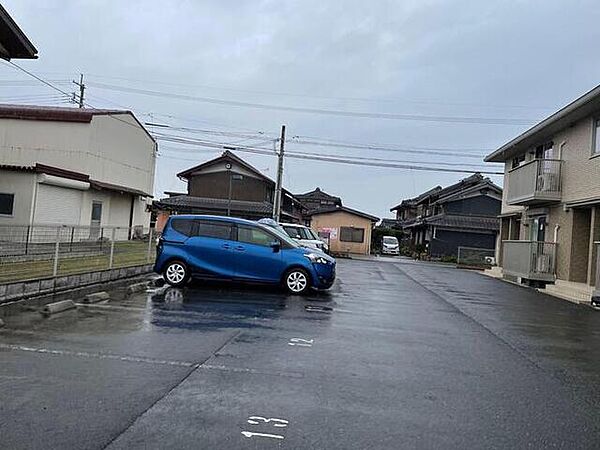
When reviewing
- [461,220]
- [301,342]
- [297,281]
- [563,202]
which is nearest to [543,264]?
[563,202]

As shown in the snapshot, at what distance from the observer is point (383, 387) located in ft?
18.4

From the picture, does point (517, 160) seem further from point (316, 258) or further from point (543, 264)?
point (316, 258)

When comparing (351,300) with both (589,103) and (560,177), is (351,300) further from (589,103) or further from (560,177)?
(560,177)

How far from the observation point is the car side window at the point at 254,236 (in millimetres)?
13531

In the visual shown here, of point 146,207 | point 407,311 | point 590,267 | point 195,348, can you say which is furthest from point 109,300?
point 146,207

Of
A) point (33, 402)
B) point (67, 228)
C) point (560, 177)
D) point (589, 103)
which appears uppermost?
point (589, 103)

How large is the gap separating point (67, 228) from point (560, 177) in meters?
15.8

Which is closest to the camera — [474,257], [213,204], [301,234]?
[301,234]

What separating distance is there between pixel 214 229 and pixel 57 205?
9.98m

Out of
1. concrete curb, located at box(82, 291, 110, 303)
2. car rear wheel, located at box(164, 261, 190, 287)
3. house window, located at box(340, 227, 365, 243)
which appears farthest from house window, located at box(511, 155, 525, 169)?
house window, located at box(340, 227, 365, 243)

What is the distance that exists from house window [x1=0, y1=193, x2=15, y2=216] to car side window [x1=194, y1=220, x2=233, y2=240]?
30.2 feet

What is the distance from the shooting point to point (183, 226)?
1392cm

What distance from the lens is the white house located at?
1944 centimetres

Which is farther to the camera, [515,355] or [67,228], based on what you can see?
[67,228]
